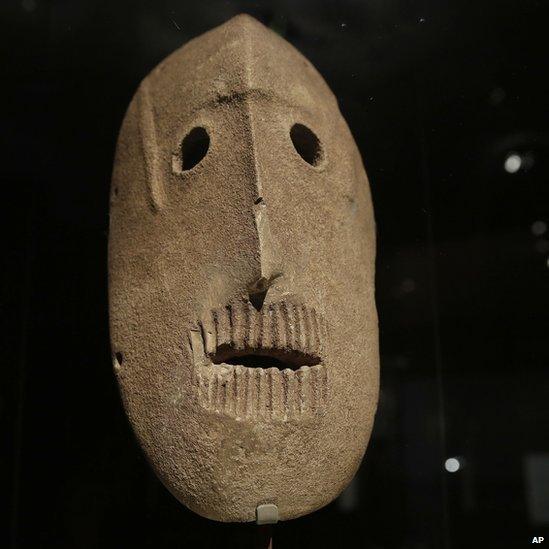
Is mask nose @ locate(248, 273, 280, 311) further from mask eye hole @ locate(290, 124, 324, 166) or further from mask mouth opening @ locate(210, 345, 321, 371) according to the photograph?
mask eye hole @ locate(290, 124, 324, 166)

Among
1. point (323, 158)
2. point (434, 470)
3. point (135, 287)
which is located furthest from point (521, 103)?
point (135, 287)

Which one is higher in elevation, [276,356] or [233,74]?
[233,74]

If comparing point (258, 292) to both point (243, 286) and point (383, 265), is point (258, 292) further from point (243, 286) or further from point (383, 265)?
point (383, 265)

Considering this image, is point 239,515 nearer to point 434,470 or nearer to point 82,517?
point 82,517

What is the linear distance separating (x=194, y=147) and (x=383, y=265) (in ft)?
2.68

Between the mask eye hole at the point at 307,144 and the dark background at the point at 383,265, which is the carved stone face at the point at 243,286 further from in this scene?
the dark background at the point at 383,265

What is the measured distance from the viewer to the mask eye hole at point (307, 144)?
180 centimetres

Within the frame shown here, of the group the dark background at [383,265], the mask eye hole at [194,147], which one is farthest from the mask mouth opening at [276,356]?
the dark background at [383,265]

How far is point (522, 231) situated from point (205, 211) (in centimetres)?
125

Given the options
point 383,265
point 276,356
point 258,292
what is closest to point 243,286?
point 258,292

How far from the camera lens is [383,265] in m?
2.37

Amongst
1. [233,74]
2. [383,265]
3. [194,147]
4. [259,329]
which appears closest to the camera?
[259,329]

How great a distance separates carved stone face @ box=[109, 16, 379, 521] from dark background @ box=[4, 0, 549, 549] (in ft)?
1.51

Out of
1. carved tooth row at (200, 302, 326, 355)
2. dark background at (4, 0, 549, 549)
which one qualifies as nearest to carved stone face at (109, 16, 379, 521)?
carved tooth row at (200, 302, 326, 355)
